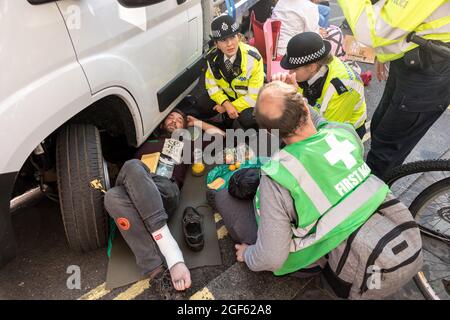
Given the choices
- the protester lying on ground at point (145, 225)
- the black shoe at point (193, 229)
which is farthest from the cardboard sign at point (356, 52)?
the protester lying on ground at point (145, 225)

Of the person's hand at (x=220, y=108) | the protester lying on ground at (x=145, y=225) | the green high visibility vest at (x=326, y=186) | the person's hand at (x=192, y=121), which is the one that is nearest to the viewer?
the green high visibility vest at (x=326, y=186)

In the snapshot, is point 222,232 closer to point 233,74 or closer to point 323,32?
point 233,74

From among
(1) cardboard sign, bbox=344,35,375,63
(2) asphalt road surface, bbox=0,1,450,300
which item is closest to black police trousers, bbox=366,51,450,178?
(2) asphalt road surface, bbox=0,1,450,300

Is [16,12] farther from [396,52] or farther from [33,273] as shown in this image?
[396,52]

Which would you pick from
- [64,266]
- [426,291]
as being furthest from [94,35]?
[426,291]

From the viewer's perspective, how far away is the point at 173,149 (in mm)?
2762

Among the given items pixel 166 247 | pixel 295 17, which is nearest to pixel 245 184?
pixel 166 247

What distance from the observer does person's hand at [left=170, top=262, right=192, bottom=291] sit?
6.58 feet

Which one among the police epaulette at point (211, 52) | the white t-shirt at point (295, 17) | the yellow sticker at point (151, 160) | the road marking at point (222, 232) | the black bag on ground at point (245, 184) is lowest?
the road marking at point (222, 232)

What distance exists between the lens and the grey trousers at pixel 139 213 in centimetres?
207

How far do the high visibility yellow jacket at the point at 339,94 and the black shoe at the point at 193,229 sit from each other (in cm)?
122

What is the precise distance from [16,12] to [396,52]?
191 cm

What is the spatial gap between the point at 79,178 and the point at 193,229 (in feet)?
2.71

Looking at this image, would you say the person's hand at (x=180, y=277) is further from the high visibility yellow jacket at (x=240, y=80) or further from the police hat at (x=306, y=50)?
the high visibility yellow jacket at (x=240, y=80)
